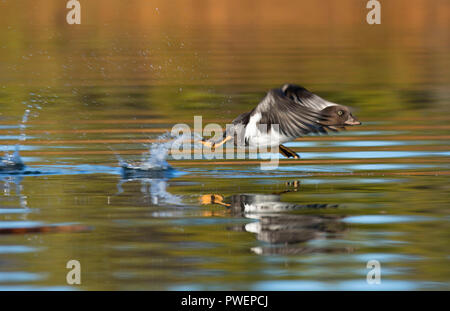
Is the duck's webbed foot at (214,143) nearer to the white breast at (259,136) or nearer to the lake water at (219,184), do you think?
the lake water at (219,184)

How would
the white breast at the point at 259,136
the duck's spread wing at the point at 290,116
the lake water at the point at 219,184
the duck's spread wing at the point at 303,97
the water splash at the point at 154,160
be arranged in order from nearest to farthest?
the lake water at the point at 219,184
the duck's spread wing at the point at 290,116
the white breast at the point at 259,136
the duck's spread wing at the point at 303,97
the water splash at the point at 154,160

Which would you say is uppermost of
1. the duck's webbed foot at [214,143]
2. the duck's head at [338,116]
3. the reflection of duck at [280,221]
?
the duck's head at [338,116]

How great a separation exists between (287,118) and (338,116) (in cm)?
57

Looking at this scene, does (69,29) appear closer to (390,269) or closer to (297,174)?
(297,174)

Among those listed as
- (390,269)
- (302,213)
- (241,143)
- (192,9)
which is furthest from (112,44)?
(390,269)

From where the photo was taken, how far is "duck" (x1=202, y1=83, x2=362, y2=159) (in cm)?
996

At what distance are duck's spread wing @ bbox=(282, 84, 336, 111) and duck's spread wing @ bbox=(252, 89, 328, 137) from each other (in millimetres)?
300

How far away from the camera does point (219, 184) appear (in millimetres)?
10062

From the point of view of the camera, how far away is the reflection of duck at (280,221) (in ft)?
25.0

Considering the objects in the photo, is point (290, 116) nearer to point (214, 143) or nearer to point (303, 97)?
point (303, 97)

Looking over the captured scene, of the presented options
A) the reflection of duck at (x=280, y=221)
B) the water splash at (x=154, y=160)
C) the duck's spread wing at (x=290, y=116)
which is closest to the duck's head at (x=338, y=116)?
the duck's spread wing at (x=290, y=116)

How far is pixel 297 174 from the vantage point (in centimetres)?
1059

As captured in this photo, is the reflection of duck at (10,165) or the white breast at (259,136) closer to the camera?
the white breast at (259,136)
